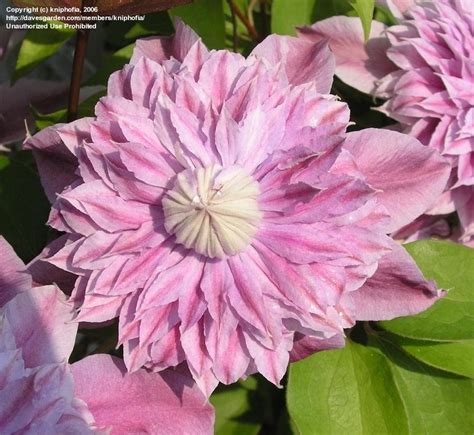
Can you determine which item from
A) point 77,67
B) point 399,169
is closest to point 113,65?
point 77,67

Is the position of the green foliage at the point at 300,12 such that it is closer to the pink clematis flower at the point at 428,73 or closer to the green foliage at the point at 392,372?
the pink clematis flower at the point at 428,73

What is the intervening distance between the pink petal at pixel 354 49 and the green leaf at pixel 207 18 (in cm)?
10

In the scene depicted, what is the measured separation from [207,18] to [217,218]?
371 millimetres

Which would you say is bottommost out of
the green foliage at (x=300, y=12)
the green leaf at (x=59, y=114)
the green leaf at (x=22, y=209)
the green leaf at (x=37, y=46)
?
the green leaf at (x=22, y=209)

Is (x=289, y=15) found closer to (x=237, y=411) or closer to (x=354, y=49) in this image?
(x=354, y=49)

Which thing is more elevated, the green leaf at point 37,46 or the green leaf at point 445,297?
the green leaf at point 37,46

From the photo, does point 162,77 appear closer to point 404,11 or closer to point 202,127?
point 202,127

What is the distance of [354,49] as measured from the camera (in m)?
0.92

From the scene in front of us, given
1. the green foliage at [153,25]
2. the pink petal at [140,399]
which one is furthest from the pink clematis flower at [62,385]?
the green foliage at [153,25]

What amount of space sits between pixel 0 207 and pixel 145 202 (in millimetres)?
301

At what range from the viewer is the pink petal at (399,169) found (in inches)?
27.5

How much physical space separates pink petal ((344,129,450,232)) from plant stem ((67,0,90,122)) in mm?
290

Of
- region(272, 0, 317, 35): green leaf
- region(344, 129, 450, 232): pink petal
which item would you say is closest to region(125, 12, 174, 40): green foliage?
region(272, 0, 317, 35): green leaf

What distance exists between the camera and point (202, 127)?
2.11 feet
